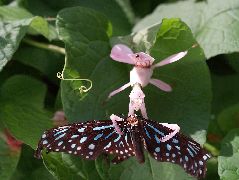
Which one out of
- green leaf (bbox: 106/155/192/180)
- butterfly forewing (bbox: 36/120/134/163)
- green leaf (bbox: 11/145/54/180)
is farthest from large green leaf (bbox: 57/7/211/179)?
green leaf (bbox: 11/145/54/180)

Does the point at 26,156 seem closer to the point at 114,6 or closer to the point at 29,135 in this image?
the point at 29,135

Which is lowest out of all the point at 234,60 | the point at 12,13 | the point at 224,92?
the point at 224,92

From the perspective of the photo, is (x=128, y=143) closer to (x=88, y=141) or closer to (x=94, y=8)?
(x=88, y=141)

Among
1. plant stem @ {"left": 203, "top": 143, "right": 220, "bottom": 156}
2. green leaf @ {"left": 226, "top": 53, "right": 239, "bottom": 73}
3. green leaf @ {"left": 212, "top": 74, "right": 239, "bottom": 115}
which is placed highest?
green leaf @ {"left": 226, "top": 53, "right": 239, "bottom": 73}

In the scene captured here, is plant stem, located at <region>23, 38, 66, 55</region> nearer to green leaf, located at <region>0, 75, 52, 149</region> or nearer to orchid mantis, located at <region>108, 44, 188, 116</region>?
green leaf, located at <region>0, 75, 52, 149</region>

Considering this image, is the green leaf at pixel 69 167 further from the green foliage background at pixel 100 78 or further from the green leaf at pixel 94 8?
the green leaf at pixel 94 8

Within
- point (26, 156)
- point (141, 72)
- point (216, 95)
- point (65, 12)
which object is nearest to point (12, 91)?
point (26, 156)

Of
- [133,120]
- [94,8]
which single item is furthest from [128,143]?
[94,8]
